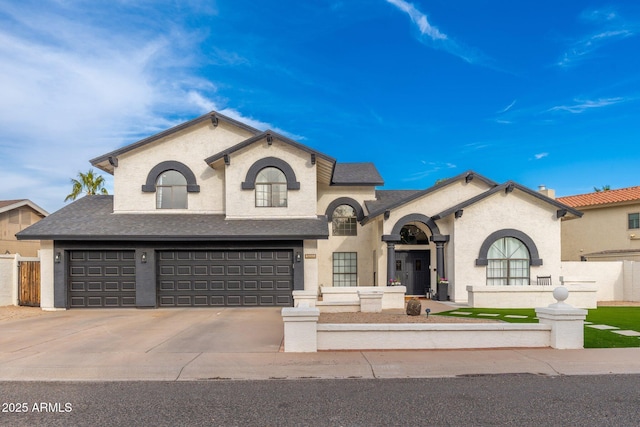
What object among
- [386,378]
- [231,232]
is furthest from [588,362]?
[231,232]

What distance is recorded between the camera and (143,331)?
508 inches

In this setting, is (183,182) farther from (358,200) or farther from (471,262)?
(471,262)

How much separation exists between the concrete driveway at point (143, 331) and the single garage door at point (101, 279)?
59 cm

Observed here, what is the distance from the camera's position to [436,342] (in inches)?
396

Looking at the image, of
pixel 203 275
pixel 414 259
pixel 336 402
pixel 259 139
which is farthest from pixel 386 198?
pixel 336 402

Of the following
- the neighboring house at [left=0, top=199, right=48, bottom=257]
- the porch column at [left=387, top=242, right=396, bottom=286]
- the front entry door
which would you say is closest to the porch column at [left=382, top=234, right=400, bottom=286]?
the porch column at [left=387, top=242, right=396, bottom=286]

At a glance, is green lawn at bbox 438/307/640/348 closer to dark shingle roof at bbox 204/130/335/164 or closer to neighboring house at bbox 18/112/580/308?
neighboring house at bbox 18/112/580/308

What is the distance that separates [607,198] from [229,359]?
28.8m

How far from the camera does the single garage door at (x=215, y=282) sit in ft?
62.6

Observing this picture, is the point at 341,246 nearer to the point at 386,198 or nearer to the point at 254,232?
the point at 386,198

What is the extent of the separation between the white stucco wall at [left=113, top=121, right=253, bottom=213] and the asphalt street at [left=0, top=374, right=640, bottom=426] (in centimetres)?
1372

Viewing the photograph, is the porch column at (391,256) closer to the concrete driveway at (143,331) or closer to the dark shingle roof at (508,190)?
the dark shingle roof at (508,190)

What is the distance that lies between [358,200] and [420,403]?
19069 millimetres

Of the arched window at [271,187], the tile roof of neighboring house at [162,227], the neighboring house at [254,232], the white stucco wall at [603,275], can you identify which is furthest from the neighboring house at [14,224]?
the white stucco wall at [603,275]
